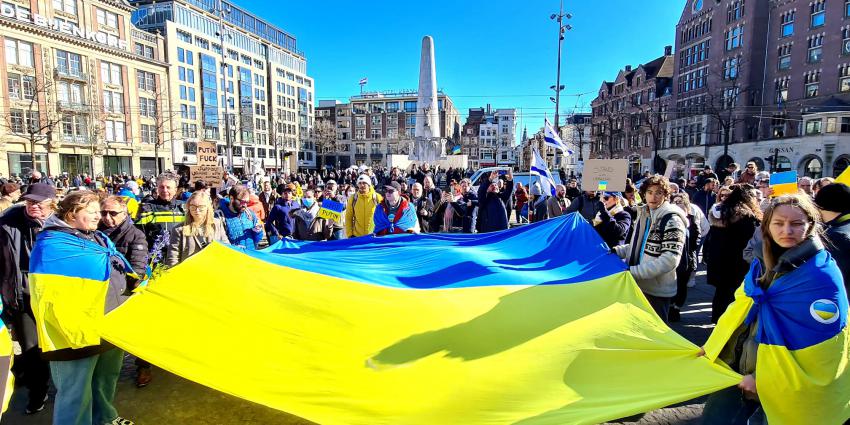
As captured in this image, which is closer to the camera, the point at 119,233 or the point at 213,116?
the point at 119,233

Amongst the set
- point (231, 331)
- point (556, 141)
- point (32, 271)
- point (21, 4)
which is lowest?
point (231, 331)

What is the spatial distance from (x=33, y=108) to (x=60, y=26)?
344 inches

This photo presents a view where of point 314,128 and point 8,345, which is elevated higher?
point 314,128

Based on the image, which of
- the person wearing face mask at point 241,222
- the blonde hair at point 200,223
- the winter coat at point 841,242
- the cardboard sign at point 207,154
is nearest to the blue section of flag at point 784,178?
the winter coat at point 841,242

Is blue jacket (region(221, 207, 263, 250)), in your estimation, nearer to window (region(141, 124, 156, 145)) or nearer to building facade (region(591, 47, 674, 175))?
building facade (region(591, 47, 674, 175))

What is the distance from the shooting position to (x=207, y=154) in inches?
408

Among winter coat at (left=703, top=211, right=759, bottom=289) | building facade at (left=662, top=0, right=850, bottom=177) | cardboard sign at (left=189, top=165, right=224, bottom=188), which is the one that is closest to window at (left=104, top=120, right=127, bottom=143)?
cardboard sign at (left=189, top=165, right=224, bottom=188)

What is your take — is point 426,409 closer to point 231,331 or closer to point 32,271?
point 231,331

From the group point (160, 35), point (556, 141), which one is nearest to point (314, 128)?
point (160, 35)

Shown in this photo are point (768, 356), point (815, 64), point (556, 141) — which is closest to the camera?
point (768, 356)

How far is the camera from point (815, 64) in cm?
3669

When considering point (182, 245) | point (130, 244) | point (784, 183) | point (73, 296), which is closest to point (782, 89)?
point (784, 183)

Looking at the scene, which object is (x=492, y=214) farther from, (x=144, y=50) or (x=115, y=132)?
(x=144, y=50)

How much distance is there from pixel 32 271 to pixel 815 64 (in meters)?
51.1
